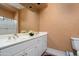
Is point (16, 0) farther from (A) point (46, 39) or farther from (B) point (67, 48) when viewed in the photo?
(B) point (67, 48)

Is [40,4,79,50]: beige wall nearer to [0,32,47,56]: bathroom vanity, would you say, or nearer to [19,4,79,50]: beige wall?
[19,4,79,50]: beige wall

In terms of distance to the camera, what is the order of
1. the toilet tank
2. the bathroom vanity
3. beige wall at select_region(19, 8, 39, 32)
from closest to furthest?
1. the bathroom vanity
2. beige wall at select_region(19, 8, 39, 32)
3. the toilet tank

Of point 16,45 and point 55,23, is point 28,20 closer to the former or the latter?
point 55,23

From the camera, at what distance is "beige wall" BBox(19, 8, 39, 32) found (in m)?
2.06

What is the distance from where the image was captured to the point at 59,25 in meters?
2.16

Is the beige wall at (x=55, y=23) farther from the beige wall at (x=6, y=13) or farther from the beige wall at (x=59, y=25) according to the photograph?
the beige wall at (x=6, y=13)

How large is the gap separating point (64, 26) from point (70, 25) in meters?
0.12

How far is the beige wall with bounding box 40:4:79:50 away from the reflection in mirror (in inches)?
20.8

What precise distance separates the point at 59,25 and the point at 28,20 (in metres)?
0.61

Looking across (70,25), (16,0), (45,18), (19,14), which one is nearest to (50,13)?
(45,18)

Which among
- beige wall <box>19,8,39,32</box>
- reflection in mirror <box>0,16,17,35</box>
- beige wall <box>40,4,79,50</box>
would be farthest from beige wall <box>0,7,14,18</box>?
beige wall <box>40,4,79,50</box>

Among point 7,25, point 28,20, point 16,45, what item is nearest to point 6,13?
point 7,25

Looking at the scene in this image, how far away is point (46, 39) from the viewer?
2.26 metres

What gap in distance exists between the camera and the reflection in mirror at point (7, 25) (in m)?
1.79
